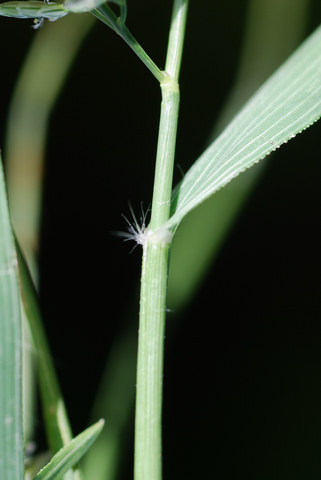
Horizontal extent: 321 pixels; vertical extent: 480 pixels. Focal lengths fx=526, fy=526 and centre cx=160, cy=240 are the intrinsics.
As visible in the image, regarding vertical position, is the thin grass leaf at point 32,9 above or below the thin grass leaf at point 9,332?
above

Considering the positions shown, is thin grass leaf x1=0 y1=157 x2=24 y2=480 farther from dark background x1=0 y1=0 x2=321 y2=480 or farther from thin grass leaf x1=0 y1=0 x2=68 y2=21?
dark background x1=0 y1=0 x2=321 y2=480

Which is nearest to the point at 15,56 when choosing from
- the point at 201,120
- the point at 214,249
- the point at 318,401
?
the point at 201,120

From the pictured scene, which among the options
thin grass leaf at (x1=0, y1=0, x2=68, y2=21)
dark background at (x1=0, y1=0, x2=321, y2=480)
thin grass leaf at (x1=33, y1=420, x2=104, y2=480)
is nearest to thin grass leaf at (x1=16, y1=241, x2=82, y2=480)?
thin grass leaf at (x1=33, y1=420, x2=104, y2=480)

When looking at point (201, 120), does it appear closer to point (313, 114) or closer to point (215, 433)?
point (215, 433)

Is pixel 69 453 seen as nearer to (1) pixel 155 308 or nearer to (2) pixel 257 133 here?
(1) pixel 155 308

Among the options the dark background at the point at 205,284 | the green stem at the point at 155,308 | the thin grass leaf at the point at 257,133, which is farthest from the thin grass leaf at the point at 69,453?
the dark background at the point at 205,284

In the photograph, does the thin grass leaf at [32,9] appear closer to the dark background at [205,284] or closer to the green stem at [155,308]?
the green stem at [155,308]
